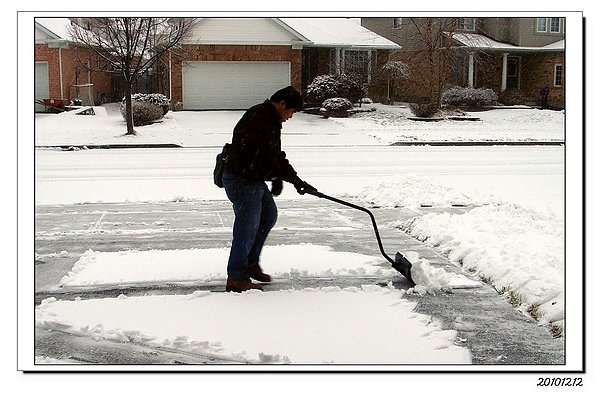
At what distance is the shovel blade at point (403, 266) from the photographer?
227 inches

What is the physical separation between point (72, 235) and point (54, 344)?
303 cm

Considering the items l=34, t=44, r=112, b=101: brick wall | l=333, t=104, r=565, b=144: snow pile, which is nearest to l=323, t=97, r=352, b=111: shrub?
l=333, t=104, r=565, b=144: snow pile

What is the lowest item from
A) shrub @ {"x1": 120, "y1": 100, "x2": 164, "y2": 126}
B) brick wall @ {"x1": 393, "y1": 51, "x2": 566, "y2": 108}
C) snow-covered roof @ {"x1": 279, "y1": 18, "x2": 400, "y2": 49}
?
shrub @ {"x1": 120, "y1": 100, "x2": 164, "y2": 126}

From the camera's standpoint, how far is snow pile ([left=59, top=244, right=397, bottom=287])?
→ 596 cm

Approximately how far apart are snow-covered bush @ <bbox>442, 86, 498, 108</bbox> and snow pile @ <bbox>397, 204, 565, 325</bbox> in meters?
2.18

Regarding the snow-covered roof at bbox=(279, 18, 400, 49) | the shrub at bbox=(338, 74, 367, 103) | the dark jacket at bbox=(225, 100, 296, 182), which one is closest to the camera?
the dark jacket at bbox=(225, 100, 296, 182)

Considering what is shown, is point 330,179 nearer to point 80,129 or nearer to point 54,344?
point 80,129

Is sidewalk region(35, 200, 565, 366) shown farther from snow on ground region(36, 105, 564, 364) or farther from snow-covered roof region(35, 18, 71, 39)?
snow-covered roof region(35, 18, 71, 39)

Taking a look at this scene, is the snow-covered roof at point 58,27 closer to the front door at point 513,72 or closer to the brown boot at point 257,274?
the brown boot at point 257,274

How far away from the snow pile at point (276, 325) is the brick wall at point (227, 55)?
4130 millimetres

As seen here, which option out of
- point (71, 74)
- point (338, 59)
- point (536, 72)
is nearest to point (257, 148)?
point (71, 74)

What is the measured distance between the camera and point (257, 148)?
5148mm

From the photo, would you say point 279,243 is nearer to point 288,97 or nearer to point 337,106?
point 288,97

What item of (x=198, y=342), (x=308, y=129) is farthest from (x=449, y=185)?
(x=198, y=342)
